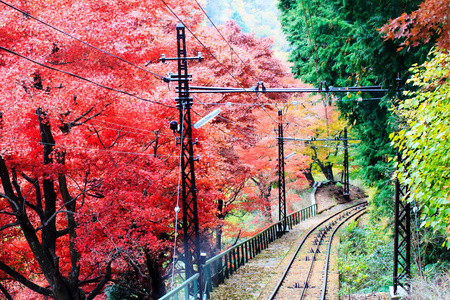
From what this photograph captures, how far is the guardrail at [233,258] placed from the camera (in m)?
9.70

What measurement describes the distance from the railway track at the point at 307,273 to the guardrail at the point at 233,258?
6.01 feet

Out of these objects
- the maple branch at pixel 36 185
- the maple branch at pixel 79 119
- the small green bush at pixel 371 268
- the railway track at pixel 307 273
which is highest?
the maple branch at pixel 79 119

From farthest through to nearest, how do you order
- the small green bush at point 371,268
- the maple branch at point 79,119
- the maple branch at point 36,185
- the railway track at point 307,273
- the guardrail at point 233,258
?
the small green bush at point 371,268, the railway track at point 307,273, the maple branch at point 36,185, the maple branch at point 79,119, the guardrail at point 233,258

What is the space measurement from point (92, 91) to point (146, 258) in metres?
6.81

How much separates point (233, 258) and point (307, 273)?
404 cm

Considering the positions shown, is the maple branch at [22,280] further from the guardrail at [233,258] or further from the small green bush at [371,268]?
the small green bush at [371,268]

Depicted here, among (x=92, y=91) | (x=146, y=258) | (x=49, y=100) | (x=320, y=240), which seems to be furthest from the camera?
(x=320, y=240)

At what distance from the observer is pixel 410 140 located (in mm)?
5648

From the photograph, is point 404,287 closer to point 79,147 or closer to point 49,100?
point 79,147

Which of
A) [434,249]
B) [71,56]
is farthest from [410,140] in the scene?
[71,56]

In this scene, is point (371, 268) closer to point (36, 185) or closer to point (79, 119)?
point (79, 119)

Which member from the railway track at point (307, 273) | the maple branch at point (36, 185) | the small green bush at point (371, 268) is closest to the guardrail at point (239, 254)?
the railway track at point (307, 273)

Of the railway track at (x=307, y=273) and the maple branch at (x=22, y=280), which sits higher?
the maple branch at (x=22, y=280)

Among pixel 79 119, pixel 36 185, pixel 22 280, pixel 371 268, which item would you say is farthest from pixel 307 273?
pixel 36 185
